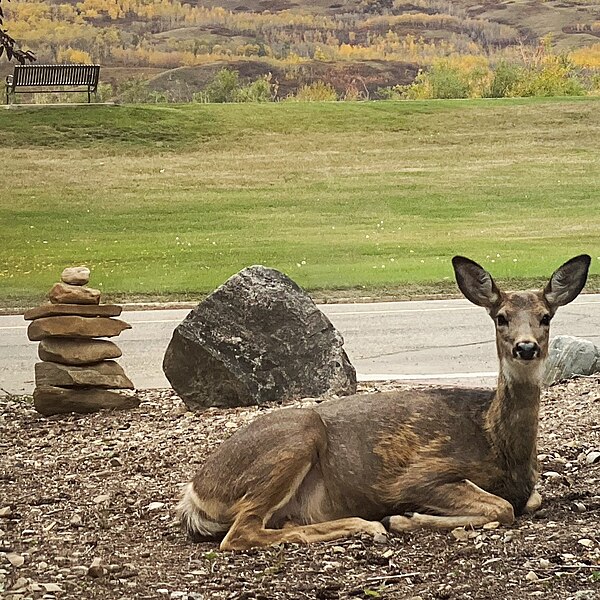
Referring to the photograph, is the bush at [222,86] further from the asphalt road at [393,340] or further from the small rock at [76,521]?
the small rock at [76,521]

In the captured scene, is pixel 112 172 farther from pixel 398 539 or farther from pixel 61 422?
pixel 398 539

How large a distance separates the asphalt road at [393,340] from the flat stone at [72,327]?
1.28m

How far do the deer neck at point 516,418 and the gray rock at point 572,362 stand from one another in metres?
3.19

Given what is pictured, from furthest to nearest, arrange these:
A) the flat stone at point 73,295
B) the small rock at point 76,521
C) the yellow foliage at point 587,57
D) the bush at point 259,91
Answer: the yellow foliage at point 587,57 → the bush at point 259,91 → the flat stone at point 73,295 → the small rock at point 76,521

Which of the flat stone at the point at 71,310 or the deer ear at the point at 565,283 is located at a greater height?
the deer ear at the point at 565,283

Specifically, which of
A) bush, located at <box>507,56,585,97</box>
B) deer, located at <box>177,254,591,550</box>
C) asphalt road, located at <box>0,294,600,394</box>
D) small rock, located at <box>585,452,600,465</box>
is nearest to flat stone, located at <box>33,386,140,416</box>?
asphalt road, located at <box>0,294,600,394</box>

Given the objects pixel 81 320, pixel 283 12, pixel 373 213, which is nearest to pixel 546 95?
pixel 283 12

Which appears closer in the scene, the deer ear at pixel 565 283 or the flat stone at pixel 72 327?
the deer ear at pixel 565 283

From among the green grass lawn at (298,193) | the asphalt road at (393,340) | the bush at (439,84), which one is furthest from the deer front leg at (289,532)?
the bush at (439,84)

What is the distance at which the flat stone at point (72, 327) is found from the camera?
816 cm

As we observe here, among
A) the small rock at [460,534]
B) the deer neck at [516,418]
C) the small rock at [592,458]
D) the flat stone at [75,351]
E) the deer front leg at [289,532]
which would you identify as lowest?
the flat stone at [75,351]

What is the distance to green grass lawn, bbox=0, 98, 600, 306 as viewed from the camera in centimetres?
1778

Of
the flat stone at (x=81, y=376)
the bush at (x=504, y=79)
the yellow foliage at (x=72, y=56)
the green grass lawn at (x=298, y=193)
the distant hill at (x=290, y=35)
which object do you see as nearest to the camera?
the flat stone at (x=81, y=376)

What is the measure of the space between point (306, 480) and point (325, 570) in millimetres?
621
